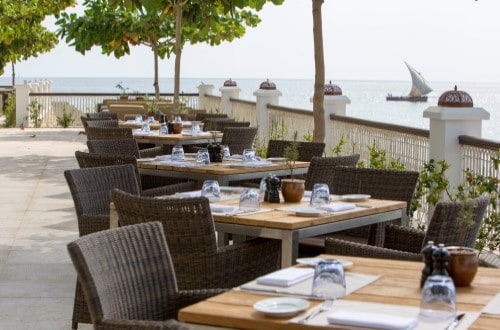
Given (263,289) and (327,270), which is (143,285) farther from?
(327,270)

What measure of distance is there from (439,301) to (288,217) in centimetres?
204

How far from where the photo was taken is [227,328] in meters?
3.14

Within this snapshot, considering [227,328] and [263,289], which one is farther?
[263,289]

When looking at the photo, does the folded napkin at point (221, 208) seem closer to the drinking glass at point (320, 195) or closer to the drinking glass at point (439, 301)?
the drinking glass at point (320, 195)

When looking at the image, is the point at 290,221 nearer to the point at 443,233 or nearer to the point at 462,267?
the point at 443,233

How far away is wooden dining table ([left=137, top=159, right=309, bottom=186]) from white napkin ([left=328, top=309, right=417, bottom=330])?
4.15m

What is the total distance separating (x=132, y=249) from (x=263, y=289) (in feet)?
1.93

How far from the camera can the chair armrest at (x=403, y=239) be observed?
5.32 m

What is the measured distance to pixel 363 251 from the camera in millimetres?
4602

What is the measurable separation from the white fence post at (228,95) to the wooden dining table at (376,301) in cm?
1519

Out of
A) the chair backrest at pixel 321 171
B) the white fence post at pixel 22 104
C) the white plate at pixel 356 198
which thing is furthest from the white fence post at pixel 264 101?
the white fence post at pixel 22 104

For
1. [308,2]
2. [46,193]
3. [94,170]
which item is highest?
[308,2]

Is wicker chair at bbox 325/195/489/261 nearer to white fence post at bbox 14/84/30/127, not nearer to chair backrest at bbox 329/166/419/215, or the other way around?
chair backrest at bbox 329/166/419/215

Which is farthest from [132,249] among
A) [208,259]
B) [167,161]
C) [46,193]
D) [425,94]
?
[425,94]
